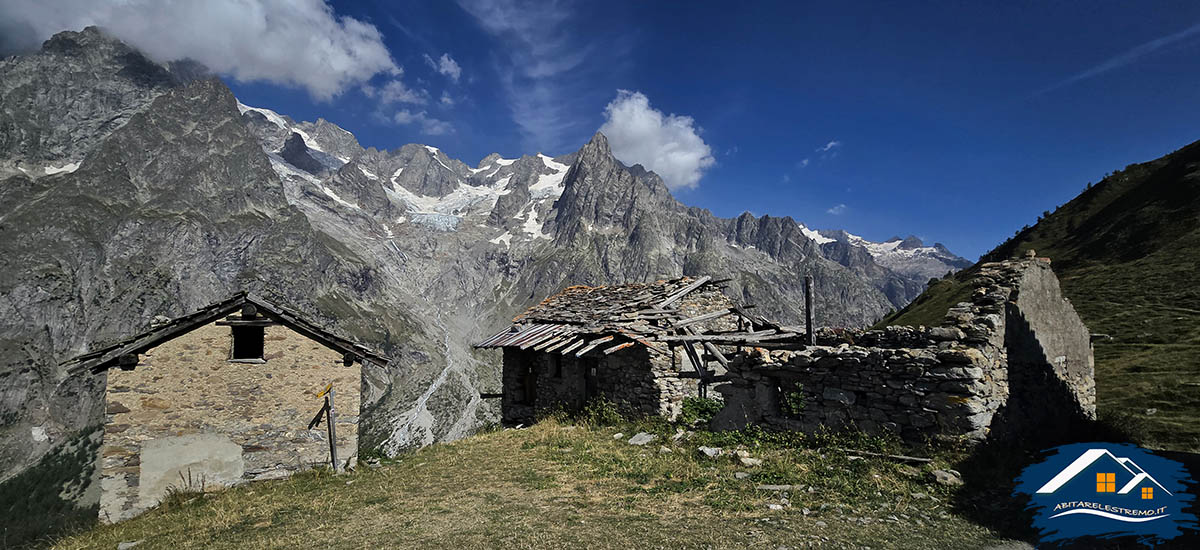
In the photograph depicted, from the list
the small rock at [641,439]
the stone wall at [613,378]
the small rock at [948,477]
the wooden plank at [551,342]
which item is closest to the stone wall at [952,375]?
the small rock at [948,477]

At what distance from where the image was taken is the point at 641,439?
47.3 feet

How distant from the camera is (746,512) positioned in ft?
27.2

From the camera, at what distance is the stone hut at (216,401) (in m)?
13.7

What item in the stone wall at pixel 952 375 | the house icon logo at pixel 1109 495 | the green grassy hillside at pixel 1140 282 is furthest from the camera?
the green grassy hillside at pixel 1140 282

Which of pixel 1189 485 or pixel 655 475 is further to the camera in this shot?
pixel 655 475

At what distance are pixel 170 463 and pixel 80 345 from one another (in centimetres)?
21122

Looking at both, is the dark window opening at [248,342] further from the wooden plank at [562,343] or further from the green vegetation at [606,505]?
the wooden plank at [562,343]

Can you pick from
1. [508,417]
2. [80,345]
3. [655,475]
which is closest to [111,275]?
[80,345]

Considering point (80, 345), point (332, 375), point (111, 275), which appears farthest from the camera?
point (111, 275)

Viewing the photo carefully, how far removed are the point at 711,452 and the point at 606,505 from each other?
3.34 metres

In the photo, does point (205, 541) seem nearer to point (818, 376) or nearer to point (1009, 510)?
point (818, 376)

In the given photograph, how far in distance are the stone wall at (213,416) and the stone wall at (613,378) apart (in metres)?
7.82

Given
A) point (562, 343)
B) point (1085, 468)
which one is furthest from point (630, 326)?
point (1085, 468)

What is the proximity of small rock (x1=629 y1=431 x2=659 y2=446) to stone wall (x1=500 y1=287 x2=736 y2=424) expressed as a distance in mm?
2211
